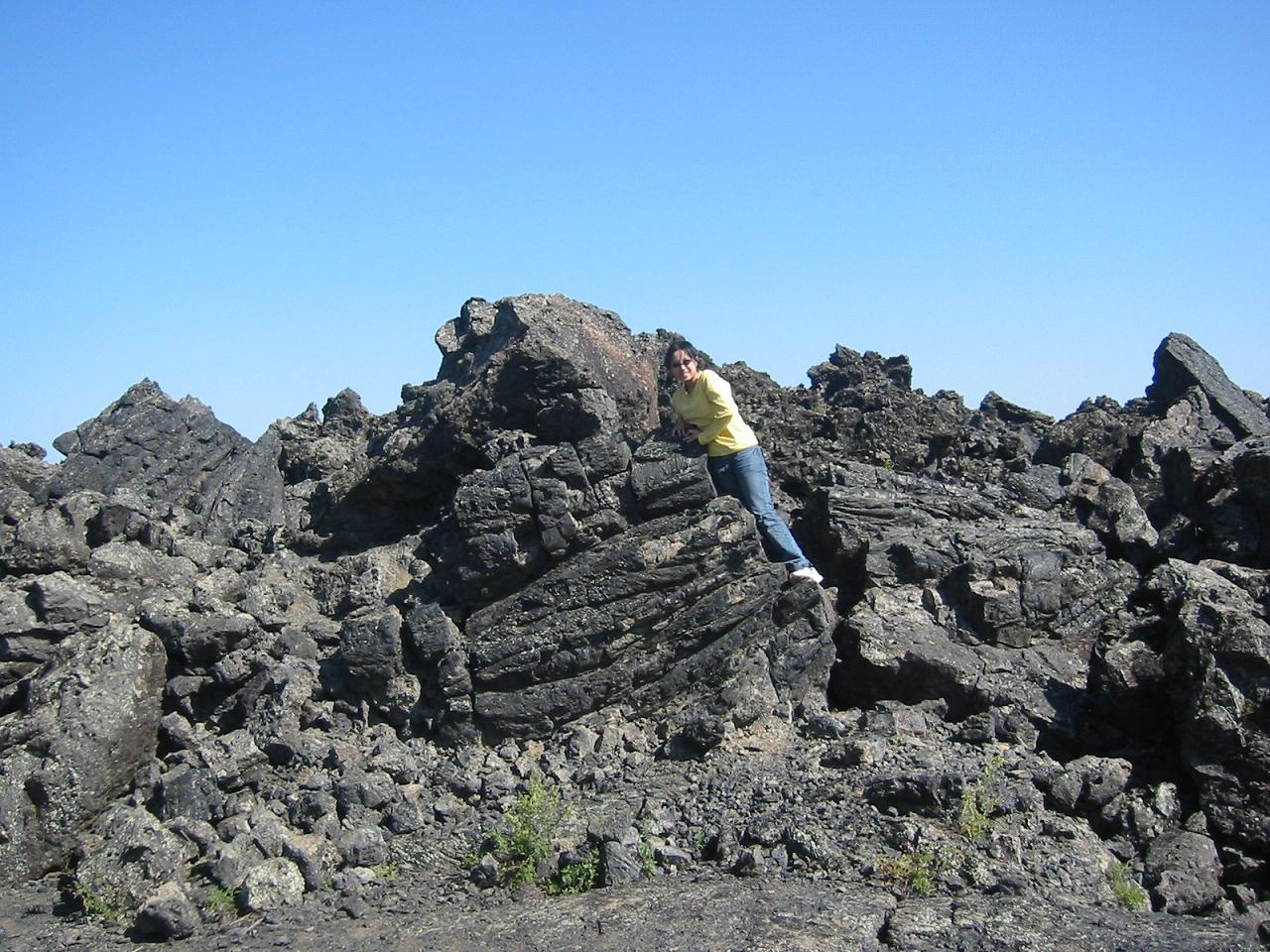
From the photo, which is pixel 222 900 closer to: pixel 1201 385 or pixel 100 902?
pixel 100 902

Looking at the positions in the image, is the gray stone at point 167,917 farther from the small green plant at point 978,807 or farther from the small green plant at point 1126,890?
the small green plant at point 1126,890

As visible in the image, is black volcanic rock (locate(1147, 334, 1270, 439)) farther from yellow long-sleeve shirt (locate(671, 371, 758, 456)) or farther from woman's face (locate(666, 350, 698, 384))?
woman's face (locate(666, 350, 698, 384))

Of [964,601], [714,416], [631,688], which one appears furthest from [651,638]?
[964,601]

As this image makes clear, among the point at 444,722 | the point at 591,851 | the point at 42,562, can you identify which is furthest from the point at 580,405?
the point at 42,562

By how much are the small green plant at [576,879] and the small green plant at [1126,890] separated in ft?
15.3

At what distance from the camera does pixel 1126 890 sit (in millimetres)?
10406

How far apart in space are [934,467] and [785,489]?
298cm

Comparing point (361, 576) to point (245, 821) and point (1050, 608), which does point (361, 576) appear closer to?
point (245, 821)

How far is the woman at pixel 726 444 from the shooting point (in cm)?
1416

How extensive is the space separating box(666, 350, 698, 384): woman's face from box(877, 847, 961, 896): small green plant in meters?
6.26

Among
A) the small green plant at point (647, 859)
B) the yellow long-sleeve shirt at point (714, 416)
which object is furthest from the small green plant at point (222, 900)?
the yellow long-sleeve shirt at point (714, 416)

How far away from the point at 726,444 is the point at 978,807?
5.23 meters

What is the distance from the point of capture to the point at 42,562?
588 inches

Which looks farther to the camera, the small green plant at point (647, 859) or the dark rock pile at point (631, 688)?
the small green plant at point (647, 859)
